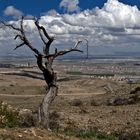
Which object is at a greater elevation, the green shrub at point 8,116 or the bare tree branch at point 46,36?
the bare tree branch at point 46,36

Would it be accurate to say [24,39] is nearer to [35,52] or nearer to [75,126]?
[35,52]

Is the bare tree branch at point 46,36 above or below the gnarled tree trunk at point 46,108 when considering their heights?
above

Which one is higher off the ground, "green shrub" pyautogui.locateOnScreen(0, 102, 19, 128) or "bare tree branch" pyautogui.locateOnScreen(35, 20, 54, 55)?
"bare tree branch" pyautogui.locateOnScreen(35, 20, 54, 55)

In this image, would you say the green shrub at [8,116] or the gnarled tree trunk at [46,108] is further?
the gnarled tree trunk at [46,108]

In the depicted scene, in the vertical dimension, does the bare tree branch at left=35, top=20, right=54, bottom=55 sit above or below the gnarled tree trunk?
above

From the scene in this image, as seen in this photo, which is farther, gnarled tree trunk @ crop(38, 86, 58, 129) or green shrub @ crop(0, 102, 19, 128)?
gnarled tree trunk @ crop(38, 86, 58, 129)

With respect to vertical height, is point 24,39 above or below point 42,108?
above

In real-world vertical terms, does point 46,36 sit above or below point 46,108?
above

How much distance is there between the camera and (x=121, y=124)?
24.6 m

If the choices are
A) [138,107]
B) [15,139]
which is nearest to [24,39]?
[15,139]

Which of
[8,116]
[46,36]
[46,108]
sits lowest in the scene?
[8,116]

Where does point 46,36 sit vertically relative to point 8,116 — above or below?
above

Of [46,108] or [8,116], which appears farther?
[46,108]

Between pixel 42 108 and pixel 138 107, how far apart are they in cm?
1186
